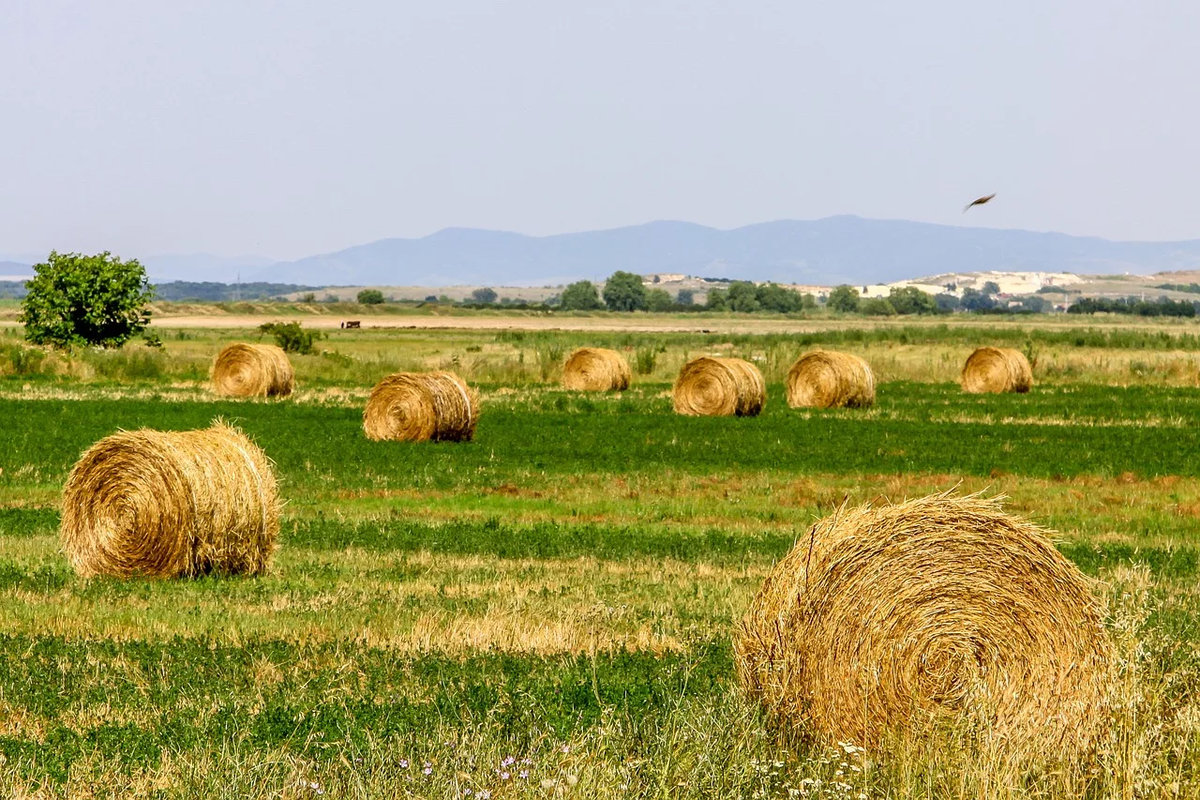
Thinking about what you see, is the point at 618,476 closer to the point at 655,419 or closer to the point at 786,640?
the point at 655,419

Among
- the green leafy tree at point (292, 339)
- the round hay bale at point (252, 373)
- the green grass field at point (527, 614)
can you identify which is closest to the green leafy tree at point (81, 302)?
the green leafy tree at point (292, 339)

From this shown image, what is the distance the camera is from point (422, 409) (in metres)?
28.6

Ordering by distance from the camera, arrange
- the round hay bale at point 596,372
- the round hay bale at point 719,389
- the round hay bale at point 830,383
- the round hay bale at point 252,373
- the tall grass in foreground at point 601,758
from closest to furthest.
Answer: the tall grass in foreground at point 601,758 < the round hay bale at point 719,389 < the round hay bale at point 830,383 < the round hay bale at point 252,373 < the round hay bale at point 596,372

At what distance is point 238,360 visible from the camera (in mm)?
39906

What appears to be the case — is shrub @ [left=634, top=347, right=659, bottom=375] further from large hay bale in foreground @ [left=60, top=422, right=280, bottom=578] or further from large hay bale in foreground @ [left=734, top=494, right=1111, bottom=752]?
large hay bale in foreground @ [left=734, top=494, right=1111, bottom=752]

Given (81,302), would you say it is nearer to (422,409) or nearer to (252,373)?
(252,373)

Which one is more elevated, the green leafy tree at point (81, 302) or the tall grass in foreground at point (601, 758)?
the green leafy tree at point (81, 302)

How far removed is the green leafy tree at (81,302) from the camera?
56.3m

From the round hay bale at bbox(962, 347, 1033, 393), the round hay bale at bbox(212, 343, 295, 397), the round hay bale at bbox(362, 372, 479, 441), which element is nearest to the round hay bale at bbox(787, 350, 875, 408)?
the round hay bale at bbox(962, 347, 1033, 393)

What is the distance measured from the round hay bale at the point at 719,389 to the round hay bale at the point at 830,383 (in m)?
2.94

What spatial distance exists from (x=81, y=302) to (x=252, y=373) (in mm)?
20189

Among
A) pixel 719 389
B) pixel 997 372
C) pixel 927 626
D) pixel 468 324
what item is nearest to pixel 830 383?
pixel 719 389

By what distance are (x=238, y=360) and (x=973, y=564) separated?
33457 millimetres

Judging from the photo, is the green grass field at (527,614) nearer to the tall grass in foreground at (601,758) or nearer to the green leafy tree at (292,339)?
the tall grass in foreground at (601,758)
